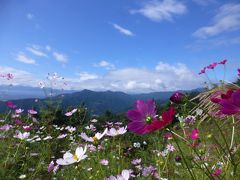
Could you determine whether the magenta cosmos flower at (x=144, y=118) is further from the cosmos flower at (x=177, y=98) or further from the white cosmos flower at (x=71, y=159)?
the white cosmos flower at (x=71, y=159)

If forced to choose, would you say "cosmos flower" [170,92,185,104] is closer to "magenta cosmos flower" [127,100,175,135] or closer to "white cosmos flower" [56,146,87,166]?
"magenta cosmos flower" [127,100,175,135]

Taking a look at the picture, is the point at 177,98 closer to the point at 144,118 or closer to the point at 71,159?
the point at 144,118

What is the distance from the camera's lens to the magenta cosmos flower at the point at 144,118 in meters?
0.82

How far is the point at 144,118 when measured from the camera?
0.96m

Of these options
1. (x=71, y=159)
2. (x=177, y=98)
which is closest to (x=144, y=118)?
(x=177, y=98)

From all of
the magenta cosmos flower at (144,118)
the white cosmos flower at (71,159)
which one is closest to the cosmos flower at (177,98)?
the magenta cosmos flower at (144,118)

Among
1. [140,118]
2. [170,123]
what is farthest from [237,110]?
[140,118]

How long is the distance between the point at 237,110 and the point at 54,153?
3479 mm

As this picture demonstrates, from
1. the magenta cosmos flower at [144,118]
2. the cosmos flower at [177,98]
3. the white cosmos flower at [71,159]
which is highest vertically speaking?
the cosmos flower at [177,98]

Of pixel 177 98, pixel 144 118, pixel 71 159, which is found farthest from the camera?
pixel 71 159

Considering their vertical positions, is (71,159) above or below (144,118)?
below

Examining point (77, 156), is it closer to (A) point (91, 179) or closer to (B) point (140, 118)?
(B) point (140, 118)

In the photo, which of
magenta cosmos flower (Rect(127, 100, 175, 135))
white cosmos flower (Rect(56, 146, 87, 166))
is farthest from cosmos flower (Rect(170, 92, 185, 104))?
white cosmos flower (Rect(56, 146, 87, 166))

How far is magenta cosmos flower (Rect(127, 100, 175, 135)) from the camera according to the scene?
32.2 inches
